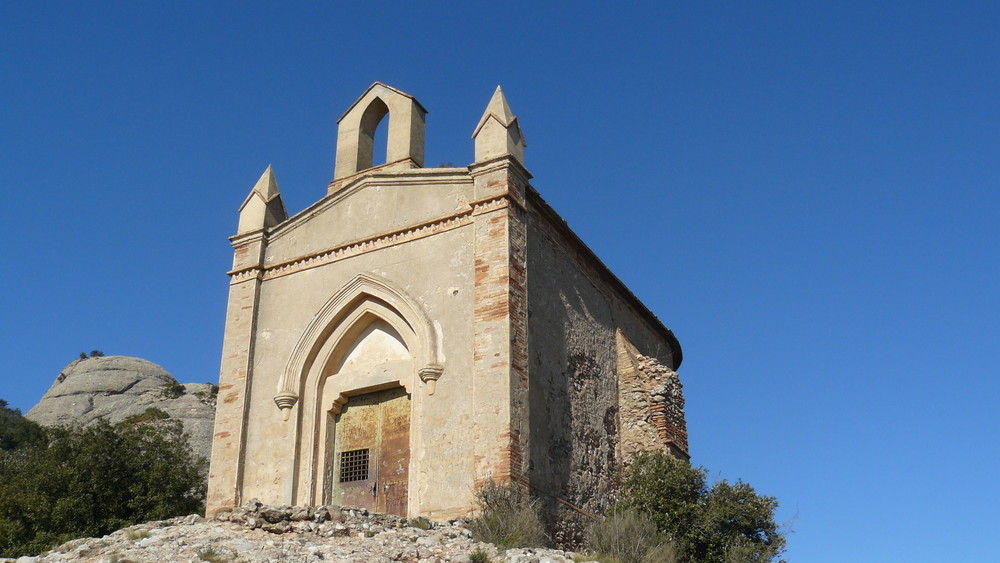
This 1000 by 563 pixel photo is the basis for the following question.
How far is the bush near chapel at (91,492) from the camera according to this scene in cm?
2012

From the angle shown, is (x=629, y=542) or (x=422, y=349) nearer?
(x=629, y=542)

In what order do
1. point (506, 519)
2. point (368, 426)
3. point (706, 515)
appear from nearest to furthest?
point (506, 519)
point (706, 515)
point (368, 426)

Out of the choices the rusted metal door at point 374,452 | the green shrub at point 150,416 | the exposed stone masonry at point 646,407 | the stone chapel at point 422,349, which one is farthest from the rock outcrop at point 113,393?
the exposed stone masonry at point 646,407

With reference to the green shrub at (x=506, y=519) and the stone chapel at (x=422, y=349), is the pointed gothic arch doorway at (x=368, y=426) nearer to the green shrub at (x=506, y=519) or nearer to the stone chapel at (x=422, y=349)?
the stone chapel at (x=422, y=349)

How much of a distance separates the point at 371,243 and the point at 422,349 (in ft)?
8.43

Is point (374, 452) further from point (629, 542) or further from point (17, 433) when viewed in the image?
point (17, 433)

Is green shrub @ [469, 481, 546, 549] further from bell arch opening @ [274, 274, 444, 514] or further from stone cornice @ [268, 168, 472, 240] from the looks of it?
stone cornice @ [268, 168, 472, 240]

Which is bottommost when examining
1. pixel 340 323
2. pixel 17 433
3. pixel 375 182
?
pixel 340 323

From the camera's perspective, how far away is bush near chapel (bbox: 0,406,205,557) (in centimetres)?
2012

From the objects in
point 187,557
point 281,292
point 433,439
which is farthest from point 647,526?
point 281,292

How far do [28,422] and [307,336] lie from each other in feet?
131

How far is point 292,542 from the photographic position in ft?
35.9

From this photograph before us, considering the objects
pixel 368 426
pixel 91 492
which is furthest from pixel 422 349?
pixel 91 492

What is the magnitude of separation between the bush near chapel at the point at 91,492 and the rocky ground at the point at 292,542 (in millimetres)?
8930
